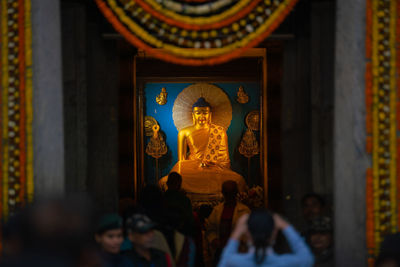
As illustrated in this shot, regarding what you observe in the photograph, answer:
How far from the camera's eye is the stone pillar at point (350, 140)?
131 inches

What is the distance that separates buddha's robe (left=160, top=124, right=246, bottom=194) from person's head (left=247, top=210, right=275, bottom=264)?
538 centimetres

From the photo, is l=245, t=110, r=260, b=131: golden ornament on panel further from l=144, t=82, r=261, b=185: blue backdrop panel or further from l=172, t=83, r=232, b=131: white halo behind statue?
l=172, t=83, r=232, b=131: white halo behind statue

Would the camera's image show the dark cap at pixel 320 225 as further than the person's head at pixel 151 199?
No

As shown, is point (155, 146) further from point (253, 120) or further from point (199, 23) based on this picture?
point (199, 23)

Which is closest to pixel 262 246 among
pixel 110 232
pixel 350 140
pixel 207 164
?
pixel 110 232

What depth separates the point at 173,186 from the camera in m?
5.18

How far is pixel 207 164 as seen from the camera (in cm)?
836

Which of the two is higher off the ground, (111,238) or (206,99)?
(206,99)

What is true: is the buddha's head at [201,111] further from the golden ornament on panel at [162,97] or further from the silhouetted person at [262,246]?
the silhouetted person at [262,246]

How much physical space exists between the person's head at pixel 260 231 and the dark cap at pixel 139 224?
0.75 m

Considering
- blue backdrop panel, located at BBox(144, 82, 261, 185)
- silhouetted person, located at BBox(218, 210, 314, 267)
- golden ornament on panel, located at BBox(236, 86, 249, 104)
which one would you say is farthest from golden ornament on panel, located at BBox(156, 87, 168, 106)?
silhouetted person, located at BBox(218, 210, 314, 267)

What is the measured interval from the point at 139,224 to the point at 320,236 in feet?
4.30

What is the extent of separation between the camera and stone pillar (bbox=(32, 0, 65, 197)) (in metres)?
3.33

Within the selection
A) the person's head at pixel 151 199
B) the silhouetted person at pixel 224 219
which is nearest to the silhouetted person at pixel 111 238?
the person's head at pixel 151 199
